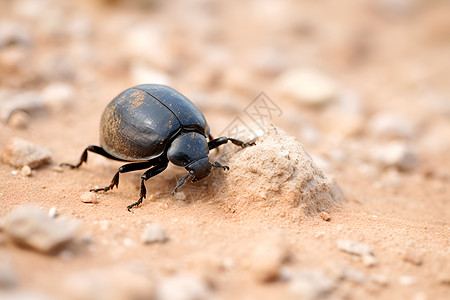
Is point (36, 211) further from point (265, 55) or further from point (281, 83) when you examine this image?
point (265, 55)

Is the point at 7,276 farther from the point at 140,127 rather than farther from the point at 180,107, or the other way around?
the point at 180,107

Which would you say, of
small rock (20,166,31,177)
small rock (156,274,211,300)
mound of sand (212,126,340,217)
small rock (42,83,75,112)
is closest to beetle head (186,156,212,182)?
mound of sand (212,126,340,217)

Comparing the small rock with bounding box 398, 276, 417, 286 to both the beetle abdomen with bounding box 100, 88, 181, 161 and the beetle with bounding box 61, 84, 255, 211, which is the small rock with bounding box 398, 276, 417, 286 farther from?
the beetle abdomen with bounding box 100, 88, 181, 161

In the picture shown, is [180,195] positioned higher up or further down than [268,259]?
higher up

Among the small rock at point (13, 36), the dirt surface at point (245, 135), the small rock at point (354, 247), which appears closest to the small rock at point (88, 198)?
the dirt surface at point (245, 135)

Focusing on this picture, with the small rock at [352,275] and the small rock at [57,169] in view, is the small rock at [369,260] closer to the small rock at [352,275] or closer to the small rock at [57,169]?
the small rock at [352,275]

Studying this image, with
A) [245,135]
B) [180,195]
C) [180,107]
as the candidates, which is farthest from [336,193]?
[180,107]
